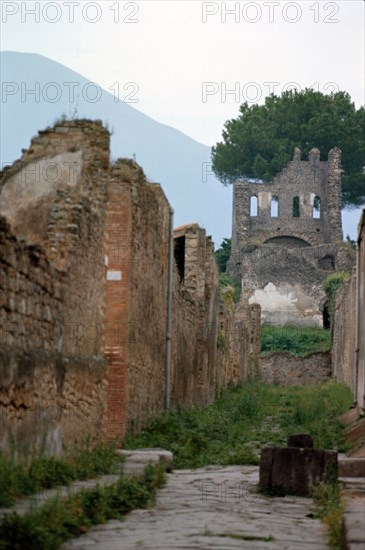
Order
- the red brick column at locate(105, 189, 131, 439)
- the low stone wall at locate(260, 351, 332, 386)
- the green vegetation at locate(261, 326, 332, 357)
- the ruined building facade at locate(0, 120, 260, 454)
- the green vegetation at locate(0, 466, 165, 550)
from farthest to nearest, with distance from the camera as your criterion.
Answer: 1. the green vegetation at locate(261, 326, 332, 357)
2. the low stone wall at locate(260, 351, 332, 386)
3. the red brick column at locate(105, 189, 131, 439)
4. the ruined building facade at locate(0, 120, 260, 454)
5. the green vegetation at locate(0, 466, 165, 550)

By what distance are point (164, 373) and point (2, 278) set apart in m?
9.58

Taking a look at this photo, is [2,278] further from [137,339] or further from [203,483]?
[137,339]

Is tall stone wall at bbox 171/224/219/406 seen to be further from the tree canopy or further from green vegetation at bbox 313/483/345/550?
the tree canopy

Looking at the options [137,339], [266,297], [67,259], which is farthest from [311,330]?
[67,259]

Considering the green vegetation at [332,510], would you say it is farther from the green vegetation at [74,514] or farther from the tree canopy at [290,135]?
the tree canopy at [290,135]

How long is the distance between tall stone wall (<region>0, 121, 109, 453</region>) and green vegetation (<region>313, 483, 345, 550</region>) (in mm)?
2234

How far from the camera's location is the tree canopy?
74312 mm

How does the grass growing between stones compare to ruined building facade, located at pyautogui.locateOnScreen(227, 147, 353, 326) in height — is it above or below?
below

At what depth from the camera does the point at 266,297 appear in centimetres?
5997

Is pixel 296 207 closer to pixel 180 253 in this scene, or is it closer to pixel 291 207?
pixel 291 207

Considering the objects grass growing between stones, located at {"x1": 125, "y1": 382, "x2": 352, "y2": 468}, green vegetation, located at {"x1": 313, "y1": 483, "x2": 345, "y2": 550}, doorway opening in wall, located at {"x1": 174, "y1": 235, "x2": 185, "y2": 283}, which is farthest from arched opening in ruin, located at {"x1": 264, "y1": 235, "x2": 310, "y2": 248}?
green vegetation, located at {"x1": 313, "y1": 483, "x2": 345, "y2": 550}

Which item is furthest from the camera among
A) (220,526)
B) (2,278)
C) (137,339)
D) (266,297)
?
Answer: (266,297)

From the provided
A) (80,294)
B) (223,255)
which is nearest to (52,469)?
(80,294)

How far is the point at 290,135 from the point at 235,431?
61.1 metres
